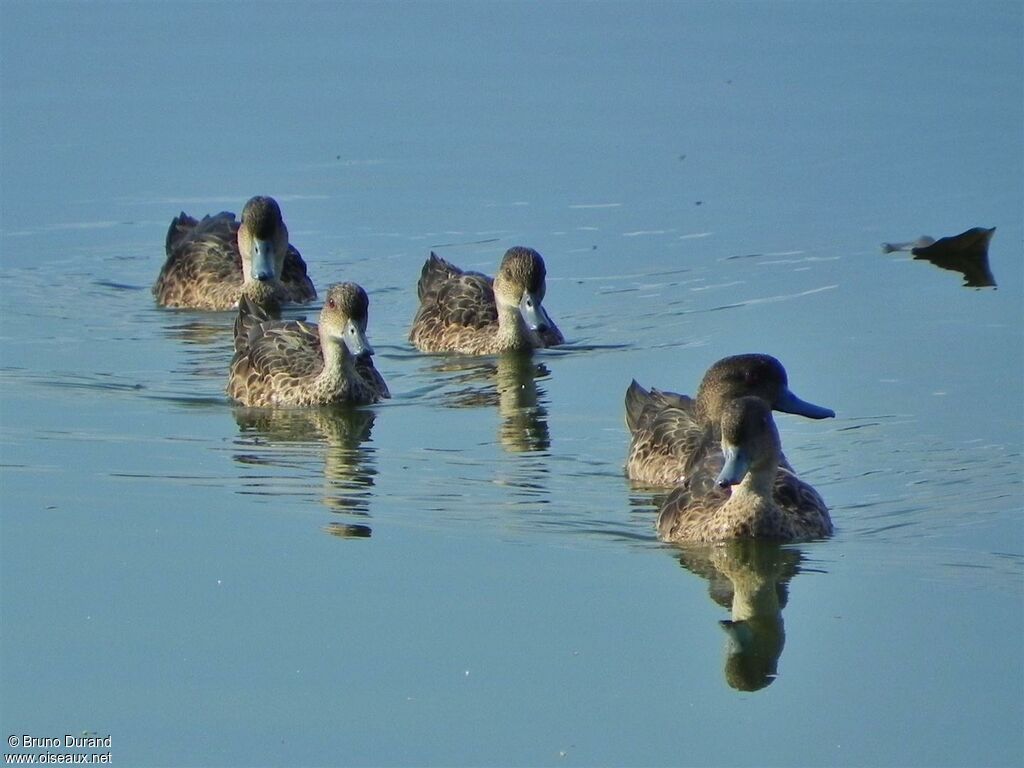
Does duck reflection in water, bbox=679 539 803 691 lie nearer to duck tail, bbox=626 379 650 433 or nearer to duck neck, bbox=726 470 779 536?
duck neck, bbox=726 470 779 536

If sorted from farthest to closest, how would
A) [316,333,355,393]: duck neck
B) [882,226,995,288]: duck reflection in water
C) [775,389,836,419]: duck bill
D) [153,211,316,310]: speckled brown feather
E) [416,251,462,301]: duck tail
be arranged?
[153,211,316,310]: speckled brown feather < [882,226,995,288]: duck reflection in water < [416,251,462,301]: duck tail < [316,333,355,393]: duck neck < [775,389,836,419]: duck bill

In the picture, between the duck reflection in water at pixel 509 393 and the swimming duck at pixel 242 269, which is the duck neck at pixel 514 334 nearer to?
the duck reflection in water at pixel 509 393

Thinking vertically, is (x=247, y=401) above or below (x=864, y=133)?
below

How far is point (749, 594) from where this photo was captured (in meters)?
11.8

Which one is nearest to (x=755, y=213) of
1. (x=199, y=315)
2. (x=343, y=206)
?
(x=343, y=206)

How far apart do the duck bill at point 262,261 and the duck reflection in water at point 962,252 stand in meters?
5.29

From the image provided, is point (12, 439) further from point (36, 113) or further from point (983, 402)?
point (36, 113)

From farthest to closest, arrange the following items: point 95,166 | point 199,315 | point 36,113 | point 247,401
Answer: point 36,113 → point 95,166 → point 199,315 → point 247,401

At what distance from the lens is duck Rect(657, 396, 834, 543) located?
39.7ft

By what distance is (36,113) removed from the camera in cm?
2492

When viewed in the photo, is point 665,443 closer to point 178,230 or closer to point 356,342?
point 356,342

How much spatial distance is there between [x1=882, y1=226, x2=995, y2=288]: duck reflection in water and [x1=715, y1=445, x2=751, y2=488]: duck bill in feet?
24.9

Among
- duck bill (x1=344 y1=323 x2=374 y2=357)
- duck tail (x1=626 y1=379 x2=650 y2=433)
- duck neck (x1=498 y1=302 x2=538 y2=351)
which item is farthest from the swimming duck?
duck tail (x1=626 y1=379 x2=650 y2=433)

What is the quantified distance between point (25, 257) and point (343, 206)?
10.1ft
